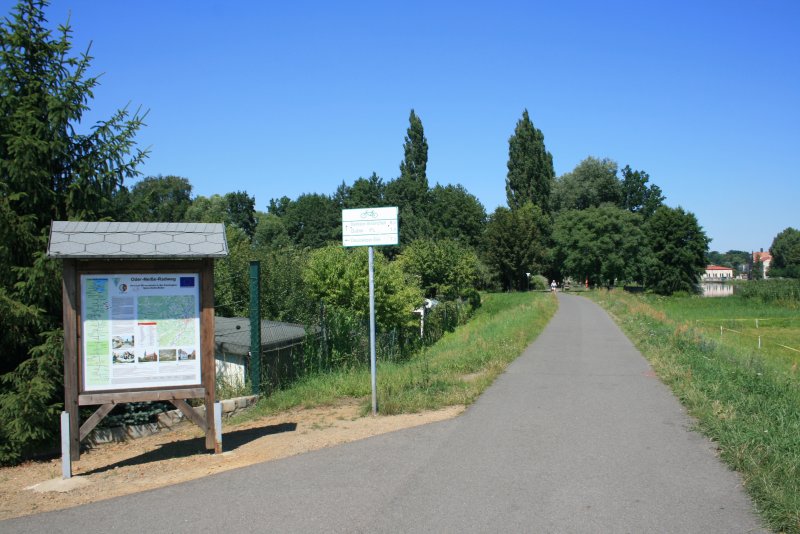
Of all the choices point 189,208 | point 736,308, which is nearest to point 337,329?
point 189,208

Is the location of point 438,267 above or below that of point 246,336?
above

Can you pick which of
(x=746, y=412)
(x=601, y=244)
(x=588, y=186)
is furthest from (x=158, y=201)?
(x=588, y=186)

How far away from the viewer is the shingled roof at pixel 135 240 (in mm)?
7129

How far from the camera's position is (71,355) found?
7.17 m

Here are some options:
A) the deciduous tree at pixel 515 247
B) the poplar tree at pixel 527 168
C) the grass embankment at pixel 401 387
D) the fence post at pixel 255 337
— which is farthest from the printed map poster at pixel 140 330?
the poplar tree at pixel 527 168

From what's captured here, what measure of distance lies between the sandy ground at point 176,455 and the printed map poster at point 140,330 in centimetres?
98

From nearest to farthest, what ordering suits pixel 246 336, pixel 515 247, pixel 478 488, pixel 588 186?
pixel 478 488, pixel 246 336, pixel 515 247, pixel 588 186

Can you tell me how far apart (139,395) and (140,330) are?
2.41 feet

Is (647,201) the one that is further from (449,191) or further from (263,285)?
(263,285)

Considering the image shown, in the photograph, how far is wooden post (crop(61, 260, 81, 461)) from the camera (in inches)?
281

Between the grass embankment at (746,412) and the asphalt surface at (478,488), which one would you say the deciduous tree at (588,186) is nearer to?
the grass embankment at (746,412)

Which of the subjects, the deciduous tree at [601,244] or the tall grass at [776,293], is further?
the deciduous tree at [601,244]

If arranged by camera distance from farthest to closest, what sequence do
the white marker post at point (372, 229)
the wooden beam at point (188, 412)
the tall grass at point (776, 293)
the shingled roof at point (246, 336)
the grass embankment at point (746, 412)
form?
the tall grass at point (776, 293) → the shingled roof at point (246, 336) → the white marker post at point (372, 229) → the wooden beam at point (188, 412) → the grass embankment at point (746, 412)

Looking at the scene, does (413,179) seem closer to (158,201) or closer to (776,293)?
(776,293)
